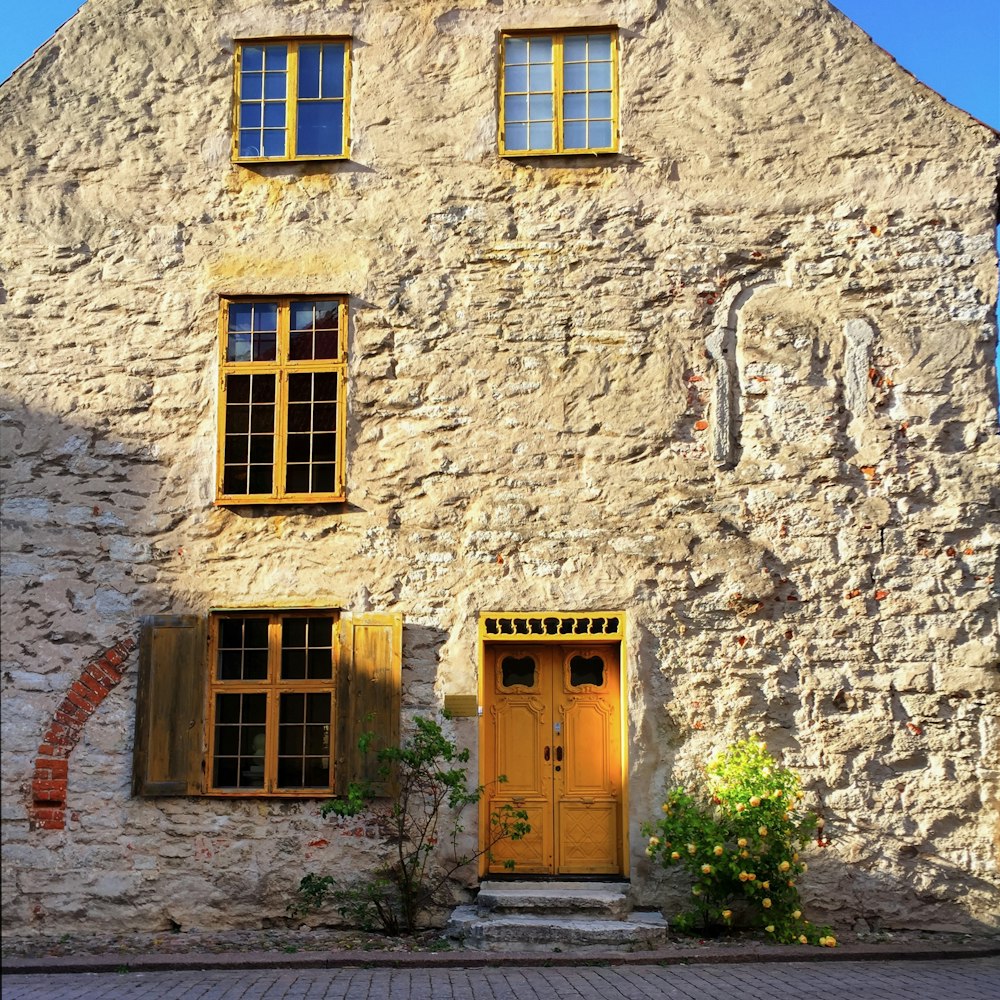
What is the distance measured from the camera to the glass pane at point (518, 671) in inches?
353

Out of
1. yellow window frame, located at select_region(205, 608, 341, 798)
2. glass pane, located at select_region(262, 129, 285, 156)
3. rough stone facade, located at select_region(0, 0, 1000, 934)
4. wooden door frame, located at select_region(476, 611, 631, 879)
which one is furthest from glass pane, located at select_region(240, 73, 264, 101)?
wooden door frame, located at select_region(476, 611, 631, 879)

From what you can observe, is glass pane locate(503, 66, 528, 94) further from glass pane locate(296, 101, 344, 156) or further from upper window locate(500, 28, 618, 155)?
glass pane locate(296, 101, 344, 156)

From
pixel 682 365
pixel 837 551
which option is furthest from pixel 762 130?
pixel 837 551

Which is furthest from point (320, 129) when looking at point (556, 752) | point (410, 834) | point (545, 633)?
point (410, 834)

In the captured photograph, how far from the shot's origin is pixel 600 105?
9508mm

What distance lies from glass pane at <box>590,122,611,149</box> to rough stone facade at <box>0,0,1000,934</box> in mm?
201

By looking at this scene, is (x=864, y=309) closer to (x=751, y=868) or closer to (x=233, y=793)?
(x=751, y=868)

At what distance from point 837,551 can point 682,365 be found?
6.06ft

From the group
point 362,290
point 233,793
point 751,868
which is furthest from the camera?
point 362,290

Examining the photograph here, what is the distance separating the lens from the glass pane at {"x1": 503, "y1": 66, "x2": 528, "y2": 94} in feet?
31.3

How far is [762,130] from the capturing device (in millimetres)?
9250

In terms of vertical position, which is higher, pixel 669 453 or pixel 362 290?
pixel 362 290

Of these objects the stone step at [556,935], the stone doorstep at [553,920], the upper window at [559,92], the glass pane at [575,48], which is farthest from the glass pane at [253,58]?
the stone step at [556,935]

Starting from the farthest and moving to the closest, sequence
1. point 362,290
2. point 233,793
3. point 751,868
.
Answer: point 362,290 < point 233,793 < point 751,868
